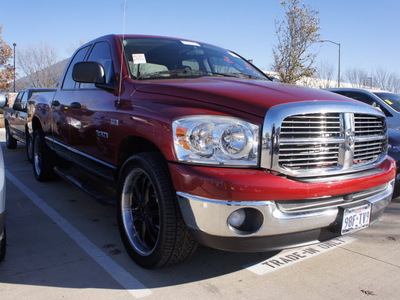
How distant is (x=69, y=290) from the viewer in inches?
97.4

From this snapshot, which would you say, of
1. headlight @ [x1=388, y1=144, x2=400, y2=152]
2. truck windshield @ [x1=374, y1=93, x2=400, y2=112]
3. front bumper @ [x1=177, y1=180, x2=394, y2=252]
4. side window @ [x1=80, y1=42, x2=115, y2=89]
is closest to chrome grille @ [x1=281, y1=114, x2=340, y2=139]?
front bumper @ [x1=177, y1=180, x2=394, y2=252]

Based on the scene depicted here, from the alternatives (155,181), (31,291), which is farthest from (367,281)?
(31,291)

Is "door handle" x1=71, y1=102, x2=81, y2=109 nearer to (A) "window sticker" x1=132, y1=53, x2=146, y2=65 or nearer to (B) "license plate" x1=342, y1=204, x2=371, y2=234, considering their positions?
(A) "window sticker" x1=132, y1=53, x2=146, y2=65

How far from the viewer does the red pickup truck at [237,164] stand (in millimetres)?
2193

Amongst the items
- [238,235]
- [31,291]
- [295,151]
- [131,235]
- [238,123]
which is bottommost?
[31,291]

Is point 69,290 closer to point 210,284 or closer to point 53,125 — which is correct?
point 210,284

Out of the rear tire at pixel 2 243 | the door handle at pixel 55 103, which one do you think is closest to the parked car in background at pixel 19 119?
the door handle at pixel 55 103

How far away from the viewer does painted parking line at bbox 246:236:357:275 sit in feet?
9.25

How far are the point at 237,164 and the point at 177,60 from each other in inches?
68.5

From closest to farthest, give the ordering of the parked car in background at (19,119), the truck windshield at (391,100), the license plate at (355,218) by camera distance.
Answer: the license plate at (355,218), the parked car in background at (19,119), the truck windshield at (391,100)

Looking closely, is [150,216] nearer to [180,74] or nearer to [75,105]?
[180,74]

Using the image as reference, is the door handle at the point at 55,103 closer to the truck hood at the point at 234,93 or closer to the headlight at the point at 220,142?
the truck hood at the point at 234,93

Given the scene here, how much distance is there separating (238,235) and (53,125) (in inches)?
134

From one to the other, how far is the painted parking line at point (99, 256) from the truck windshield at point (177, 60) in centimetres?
155
